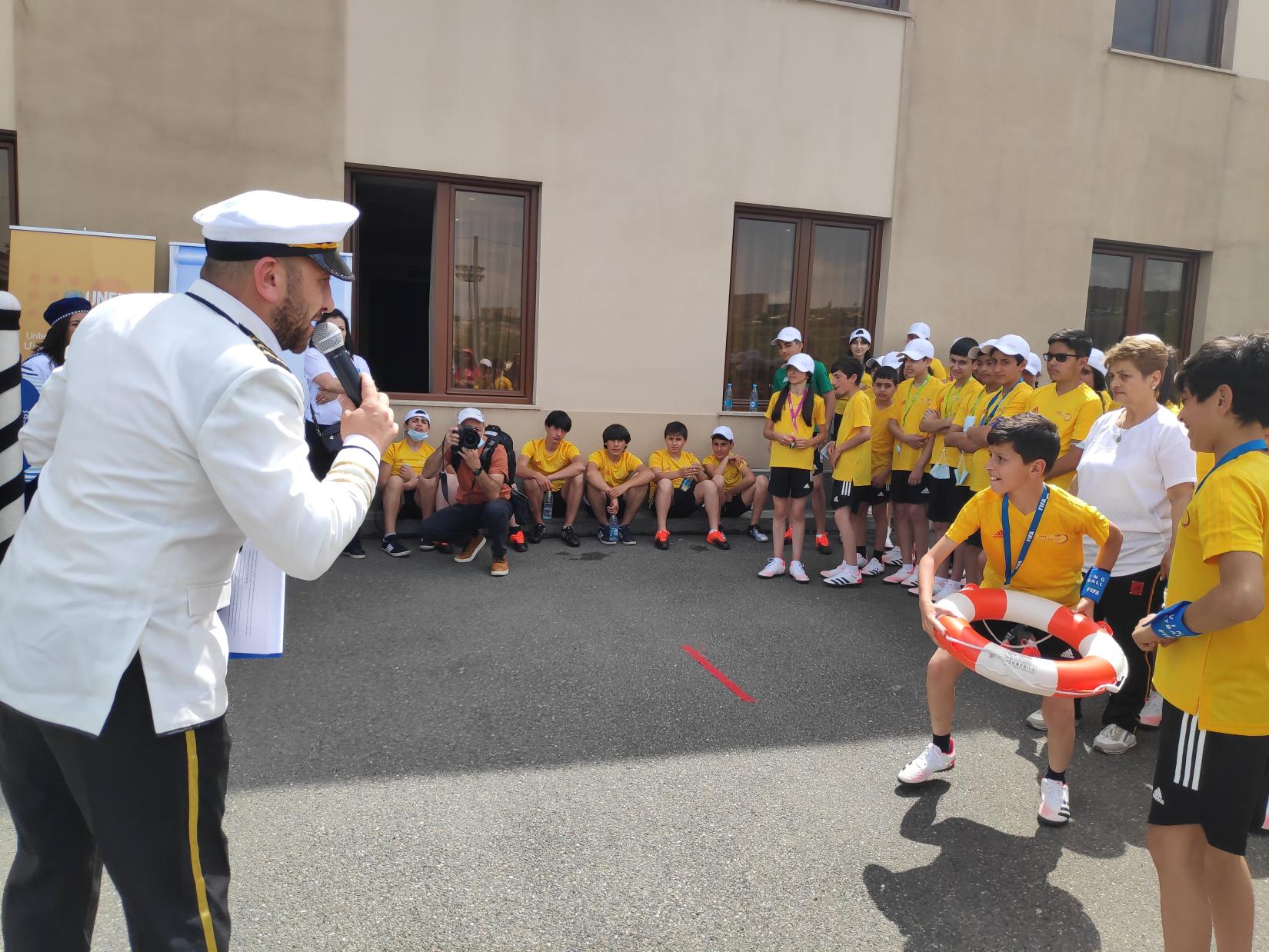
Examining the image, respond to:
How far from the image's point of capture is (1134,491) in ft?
13.7

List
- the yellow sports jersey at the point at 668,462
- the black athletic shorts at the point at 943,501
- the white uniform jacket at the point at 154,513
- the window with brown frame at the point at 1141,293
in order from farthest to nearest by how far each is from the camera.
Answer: the window with brown frame at the point at 1141,293
the yellow sports jersey at the point at 668,462
the black athletic shorts at the point at 943,501
the white uniform jacket at the point at 154,513

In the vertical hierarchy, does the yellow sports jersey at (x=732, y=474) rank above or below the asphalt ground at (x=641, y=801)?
above

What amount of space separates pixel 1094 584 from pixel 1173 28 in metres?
11.3

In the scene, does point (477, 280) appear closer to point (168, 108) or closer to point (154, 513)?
point (168, 108)

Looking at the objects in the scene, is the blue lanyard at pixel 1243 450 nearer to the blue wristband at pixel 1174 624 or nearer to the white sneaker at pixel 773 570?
the blue wristband at pixel 1174 624

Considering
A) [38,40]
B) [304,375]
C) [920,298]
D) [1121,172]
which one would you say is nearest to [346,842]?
[304,375]

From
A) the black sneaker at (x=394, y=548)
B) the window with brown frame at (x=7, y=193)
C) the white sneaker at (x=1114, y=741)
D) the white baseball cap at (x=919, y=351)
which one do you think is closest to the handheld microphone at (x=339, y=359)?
the white sneaker at (x=1114, y=741)

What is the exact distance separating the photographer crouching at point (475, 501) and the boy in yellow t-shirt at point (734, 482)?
2.50m

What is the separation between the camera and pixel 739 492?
9203 mm

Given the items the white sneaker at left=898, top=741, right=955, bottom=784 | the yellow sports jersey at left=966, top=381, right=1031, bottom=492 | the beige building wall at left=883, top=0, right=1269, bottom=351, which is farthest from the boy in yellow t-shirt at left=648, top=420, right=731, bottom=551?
the white sneaker at left=898, top=741, right=955, bottom=784

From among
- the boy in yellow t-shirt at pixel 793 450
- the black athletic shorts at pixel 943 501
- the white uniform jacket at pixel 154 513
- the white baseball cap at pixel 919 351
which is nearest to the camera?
the white uniform jacket at pixel 154 513

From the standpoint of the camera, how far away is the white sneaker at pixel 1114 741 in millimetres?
4352

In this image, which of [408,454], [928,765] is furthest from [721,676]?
[408,454]

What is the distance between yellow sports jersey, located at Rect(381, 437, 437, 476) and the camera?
825 cm
